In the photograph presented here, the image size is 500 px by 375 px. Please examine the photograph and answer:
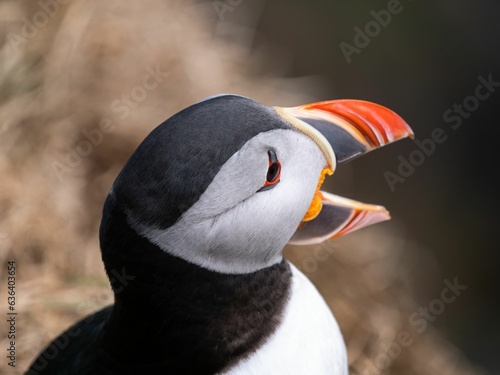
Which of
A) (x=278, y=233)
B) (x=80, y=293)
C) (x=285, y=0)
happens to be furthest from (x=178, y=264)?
(x=285, y=0)

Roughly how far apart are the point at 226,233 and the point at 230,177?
14 cm

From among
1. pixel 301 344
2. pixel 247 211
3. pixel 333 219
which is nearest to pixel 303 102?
pixel 333 219

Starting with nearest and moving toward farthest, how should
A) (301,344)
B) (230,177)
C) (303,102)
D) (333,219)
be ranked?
(230,177), (301,344), (333,219), (303,102)

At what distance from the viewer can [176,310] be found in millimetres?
1905

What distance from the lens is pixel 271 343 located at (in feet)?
6.72

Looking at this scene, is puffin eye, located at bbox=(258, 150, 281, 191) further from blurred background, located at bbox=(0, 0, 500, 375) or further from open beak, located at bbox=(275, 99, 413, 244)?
blurred background, located at bbox=(0, 0, 500, 375)

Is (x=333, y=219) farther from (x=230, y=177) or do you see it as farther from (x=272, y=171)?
(x=230, y=177)

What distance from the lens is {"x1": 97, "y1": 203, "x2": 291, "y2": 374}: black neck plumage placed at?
185cm

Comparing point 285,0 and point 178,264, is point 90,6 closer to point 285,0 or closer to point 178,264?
point 285,0

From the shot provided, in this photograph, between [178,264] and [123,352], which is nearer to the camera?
[178,264]

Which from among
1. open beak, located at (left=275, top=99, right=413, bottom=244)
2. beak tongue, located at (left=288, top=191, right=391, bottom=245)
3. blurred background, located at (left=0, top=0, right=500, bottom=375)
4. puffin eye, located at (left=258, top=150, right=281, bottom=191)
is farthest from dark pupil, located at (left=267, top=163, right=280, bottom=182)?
blurred background, located at (left=0, top=0, right=500, bottom=375)

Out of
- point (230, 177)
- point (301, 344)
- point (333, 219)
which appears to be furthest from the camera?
point (333, 219)

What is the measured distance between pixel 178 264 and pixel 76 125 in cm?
229

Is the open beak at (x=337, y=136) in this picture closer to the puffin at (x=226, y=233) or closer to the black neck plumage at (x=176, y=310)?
the puffin at (x=226, y=233)
